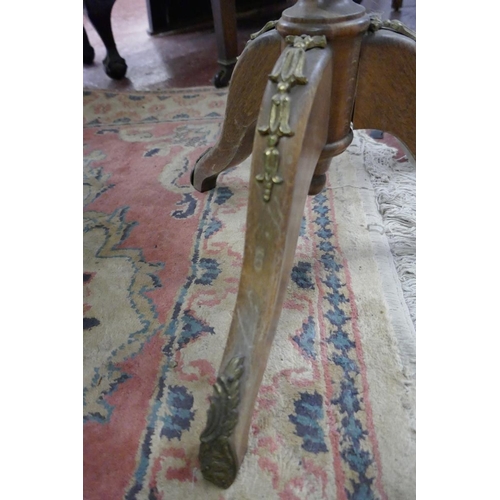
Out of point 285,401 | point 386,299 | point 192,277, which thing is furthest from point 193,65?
point 285,401

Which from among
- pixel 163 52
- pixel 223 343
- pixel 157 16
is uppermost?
pixel 157 16

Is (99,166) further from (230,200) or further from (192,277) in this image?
(192,277)

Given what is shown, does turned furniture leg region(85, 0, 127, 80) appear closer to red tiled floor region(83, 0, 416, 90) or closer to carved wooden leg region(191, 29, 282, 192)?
red tiled floor region(83, 0, 416, 90)

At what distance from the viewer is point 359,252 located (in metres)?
0.79

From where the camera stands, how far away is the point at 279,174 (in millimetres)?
476

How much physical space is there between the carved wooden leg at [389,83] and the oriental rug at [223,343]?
0.71 ft

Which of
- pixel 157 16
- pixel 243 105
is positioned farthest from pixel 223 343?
pixel 157 16

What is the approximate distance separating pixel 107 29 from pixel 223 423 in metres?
1.49

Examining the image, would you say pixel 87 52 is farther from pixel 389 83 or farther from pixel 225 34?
pixel 389 83

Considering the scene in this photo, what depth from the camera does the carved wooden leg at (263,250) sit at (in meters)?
0.46

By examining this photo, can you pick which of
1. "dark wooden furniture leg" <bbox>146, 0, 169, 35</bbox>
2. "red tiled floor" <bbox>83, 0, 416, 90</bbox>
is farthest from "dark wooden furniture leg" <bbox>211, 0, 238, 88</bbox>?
"dark wooden furniture leg" <bbox>146, 0, 169, 35</bbox>

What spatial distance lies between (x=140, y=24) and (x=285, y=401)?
2.19 metres

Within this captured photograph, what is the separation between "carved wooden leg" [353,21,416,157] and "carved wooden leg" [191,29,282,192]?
0.37ft

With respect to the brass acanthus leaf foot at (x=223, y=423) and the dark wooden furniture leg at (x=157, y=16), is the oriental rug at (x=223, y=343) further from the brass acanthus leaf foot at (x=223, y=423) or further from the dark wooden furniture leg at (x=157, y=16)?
the dark wooden furniture leg at (x=157, y=16)
